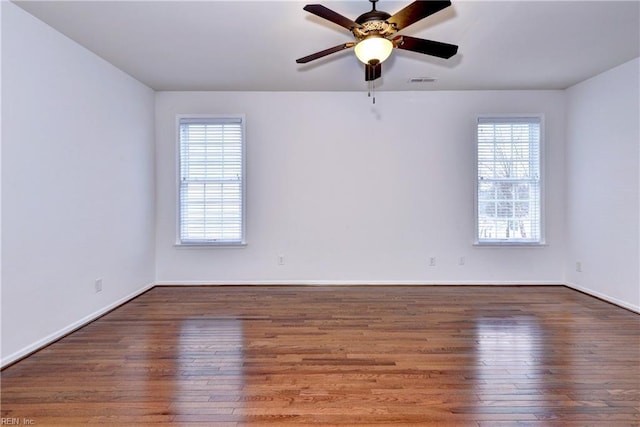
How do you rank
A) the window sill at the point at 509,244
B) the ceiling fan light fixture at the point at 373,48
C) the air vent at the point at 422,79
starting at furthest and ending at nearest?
the window sill at the point at 509,244 → the air vent at the point at 422,79 → the ceiling fan light fixture at the point at 373,48

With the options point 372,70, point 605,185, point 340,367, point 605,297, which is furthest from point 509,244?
point 340,367

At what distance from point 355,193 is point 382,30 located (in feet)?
8.39

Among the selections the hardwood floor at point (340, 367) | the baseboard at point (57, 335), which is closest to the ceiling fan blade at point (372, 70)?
the hardwood floor at point (340, 367)

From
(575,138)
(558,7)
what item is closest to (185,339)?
(558,7)

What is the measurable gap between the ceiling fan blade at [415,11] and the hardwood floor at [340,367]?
231 centimetres

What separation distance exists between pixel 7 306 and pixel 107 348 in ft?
2.42

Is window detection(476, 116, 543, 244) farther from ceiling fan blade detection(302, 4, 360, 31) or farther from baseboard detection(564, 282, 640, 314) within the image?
ceiling fan blade detection(302, 4, 360, 31)

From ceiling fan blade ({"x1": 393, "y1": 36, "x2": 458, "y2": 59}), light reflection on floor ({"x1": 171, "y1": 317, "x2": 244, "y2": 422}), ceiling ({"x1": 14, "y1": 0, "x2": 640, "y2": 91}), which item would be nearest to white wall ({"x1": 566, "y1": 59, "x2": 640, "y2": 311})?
ceiling ({"x1": 14, "y1": 0, "x2": 640, "y2": 91})

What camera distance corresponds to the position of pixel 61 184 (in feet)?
9.70

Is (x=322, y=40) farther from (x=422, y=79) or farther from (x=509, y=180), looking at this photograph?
(x=509, y=180)

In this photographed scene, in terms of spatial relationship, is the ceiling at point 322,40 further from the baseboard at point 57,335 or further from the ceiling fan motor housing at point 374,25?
the baseboard at point 57,335

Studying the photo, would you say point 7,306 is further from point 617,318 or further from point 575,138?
point 575,138

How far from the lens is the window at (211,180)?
15.2 feet

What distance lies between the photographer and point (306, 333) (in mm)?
2994
